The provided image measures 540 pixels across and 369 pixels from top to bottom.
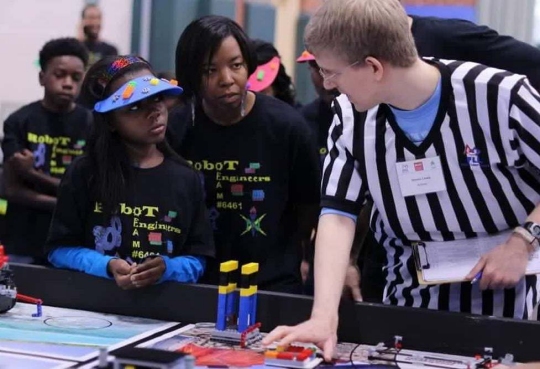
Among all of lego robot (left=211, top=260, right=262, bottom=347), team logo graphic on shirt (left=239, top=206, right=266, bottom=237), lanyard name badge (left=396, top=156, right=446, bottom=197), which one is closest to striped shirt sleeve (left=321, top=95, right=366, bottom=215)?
lanyard name badge (left=396, top=156, right=446, bottom=197)

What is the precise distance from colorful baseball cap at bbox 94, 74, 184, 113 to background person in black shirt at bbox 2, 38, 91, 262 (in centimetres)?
112

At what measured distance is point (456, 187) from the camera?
1757 mm

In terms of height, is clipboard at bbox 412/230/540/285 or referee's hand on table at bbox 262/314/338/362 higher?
clipboard at bbox 412/230/540/285

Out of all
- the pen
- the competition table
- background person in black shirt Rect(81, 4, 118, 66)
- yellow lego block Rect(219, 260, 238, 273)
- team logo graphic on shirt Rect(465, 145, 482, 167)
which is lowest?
the competition table

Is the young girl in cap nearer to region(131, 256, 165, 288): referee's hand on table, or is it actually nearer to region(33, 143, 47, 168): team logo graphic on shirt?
region(131, 256, 165, 288): referee's hand on table

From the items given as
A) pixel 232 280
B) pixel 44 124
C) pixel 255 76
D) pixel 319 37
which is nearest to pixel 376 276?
pixel 232 280

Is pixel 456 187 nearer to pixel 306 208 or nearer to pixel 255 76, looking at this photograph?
pixel 306 208

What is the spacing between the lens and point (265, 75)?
3.38m

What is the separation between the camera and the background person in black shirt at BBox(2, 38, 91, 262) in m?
3.27

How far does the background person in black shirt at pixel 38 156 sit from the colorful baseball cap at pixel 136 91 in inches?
43.9

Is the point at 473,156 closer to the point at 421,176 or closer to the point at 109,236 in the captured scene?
the point at 421,176

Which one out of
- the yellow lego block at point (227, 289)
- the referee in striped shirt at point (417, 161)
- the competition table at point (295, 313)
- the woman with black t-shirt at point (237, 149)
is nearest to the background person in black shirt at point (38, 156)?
the woman with black t-shirt at point (237, 149)

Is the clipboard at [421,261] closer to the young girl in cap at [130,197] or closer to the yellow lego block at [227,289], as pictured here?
the yellow lego block at [227,289]

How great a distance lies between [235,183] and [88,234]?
0.39 m
